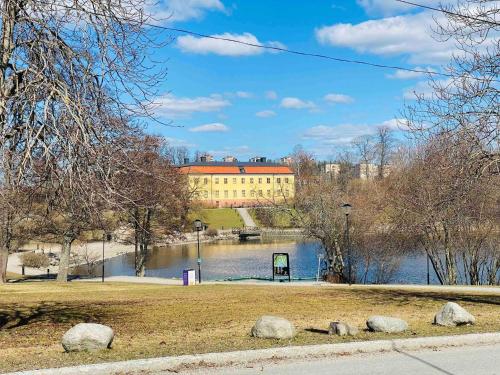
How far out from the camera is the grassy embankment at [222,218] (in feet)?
326

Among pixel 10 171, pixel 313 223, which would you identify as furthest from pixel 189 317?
pixel 313 223

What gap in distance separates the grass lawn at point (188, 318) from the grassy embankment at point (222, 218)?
8084cm

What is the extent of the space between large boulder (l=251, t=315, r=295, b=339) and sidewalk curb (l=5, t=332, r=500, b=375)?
0.78 m

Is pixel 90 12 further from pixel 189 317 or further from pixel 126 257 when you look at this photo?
pixel 126 257

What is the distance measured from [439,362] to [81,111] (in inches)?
235

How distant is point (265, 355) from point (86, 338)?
8.06 ft

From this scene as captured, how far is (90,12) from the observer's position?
8.00 meters

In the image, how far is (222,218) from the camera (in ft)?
348

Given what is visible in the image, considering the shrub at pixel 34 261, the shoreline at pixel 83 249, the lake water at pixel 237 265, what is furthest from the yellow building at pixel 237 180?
the shrub at pixel 34 261

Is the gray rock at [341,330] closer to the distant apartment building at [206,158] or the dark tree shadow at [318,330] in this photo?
the dark tree shadow at [318,330]

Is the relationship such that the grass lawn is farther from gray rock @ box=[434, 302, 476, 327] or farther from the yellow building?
the yellow building

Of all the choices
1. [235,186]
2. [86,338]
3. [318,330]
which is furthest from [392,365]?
[235,186]

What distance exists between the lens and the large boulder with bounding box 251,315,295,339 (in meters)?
8.16

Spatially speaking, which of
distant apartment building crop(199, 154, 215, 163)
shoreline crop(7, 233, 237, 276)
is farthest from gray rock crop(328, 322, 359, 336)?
distant apartment building crop(199, 154, 215, 163)
